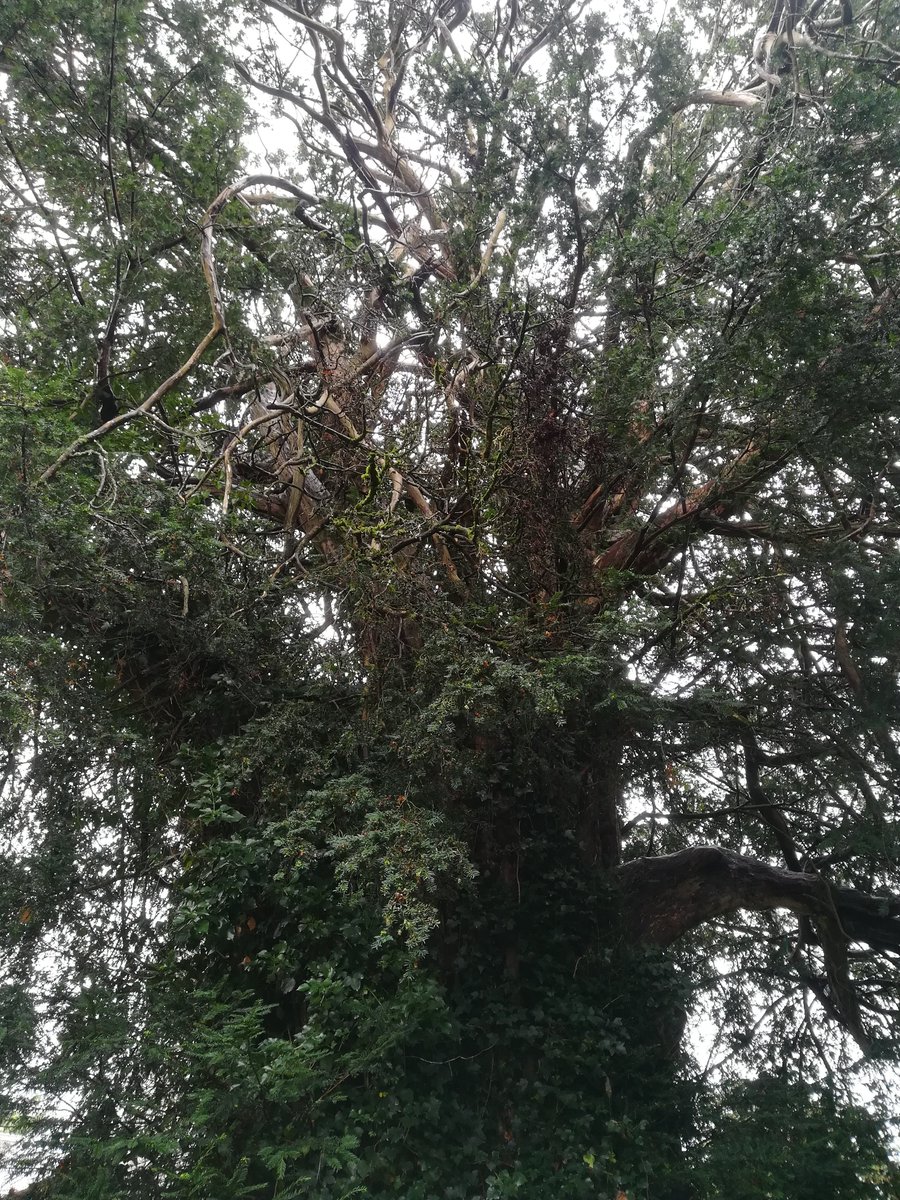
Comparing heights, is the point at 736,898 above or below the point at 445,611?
below

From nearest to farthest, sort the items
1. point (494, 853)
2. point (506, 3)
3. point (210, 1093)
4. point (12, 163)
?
1. point (210, 1093)
2. point (494, 853)
3. point (12, 163)
4. point (506, 3)

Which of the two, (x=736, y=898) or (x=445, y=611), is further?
(x=736, y=898)

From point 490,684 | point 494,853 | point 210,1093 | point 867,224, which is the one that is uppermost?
point 867,224

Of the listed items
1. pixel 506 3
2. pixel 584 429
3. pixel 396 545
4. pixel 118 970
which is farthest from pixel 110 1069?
pixel 506 3

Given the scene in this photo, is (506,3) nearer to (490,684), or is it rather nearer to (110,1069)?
(490,684)

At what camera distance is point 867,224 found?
14.8ft

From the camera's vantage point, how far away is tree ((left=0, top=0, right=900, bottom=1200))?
13.1ft

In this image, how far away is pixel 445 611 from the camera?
14.6ft

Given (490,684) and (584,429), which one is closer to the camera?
(490,684)

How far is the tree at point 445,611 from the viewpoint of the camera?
3979 millimetres

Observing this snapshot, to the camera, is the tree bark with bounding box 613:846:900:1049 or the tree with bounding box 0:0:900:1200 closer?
the tree with bounding box 0:0:900:1200

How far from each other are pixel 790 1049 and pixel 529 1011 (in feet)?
10.1

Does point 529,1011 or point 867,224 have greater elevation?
point 867,224

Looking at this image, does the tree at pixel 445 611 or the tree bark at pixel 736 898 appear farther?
the tree bark at pixel 736 898
